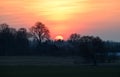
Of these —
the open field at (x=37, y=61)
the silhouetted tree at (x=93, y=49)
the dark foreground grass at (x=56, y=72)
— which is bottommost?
the dark foreground grass at (x=56, y=72)

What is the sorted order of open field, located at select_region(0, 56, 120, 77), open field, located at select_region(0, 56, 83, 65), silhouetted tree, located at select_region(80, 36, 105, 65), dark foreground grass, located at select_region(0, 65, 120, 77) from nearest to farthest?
dark foreground grass, located at select_region(0, 65, 120, 77), open field, located at select_region(0, 56, 120, 77), open field, located at select_region(0, 56, 83, 65), silhouetted tree, located at select_region(80, 36, 105, 65)

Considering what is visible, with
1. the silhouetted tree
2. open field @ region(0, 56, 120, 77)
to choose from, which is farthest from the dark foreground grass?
the silhouetted tree

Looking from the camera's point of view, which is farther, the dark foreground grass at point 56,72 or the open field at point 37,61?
the open field at point 37,61

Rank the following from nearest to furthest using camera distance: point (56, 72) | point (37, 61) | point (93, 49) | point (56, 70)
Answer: point (56, 72) → point (56, 70) → point (93, 49) → point (37, 61)

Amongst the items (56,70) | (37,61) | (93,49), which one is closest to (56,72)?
(56,70)

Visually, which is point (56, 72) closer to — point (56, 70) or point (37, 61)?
point (56, 70)

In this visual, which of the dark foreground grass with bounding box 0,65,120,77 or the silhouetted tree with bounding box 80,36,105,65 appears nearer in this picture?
the dark foreground grass with bounding box 0,65,120,77

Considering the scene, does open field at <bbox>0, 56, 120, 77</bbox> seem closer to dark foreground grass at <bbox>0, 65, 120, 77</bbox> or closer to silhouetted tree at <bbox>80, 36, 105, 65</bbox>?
dark foreground grass at <bbox>0, 65, 120, 77</bbox>

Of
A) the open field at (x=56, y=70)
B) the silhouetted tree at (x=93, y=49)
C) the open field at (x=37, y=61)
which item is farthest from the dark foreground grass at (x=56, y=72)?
the silhouetted tree at (x=93, y=49)

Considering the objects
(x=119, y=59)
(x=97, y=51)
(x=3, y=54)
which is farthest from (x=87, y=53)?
(x=3, y=54)

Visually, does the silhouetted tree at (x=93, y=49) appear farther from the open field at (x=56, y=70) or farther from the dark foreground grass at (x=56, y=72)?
the dark foreground grass at (x=56, y=72)

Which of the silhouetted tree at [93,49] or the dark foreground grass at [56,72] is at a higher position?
the silhouetted tree at [93,49]

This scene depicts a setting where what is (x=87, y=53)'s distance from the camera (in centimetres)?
8325

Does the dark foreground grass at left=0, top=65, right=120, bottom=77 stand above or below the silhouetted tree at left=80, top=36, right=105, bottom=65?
below
